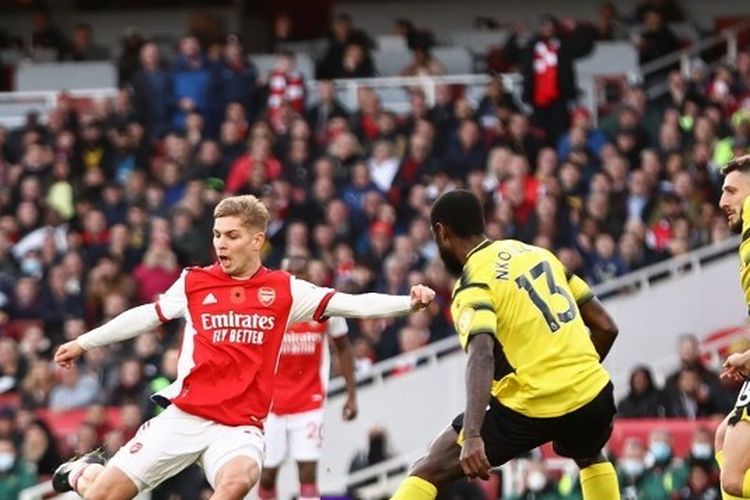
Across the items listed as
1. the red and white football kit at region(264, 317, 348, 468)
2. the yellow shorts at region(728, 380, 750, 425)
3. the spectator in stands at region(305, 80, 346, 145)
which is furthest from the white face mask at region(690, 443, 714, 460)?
the spectator in stands at region(305, 80, 346, 145)

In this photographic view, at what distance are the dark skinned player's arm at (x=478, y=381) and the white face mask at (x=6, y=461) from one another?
7990mm

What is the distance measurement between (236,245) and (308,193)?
10084mm

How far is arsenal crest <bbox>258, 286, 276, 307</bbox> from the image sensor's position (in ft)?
37.6

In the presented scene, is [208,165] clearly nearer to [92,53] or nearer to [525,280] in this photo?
[92,53]

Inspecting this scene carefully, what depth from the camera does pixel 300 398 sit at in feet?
49.4

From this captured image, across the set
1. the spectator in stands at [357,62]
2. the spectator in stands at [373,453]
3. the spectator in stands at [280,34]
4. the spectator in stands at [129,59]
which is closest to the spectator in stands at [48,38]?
the spectator in stands at [129,59]

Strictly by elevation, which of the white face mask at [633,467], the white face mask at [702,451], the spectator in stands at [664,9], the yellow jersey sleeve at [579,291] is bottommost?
the white face mask at [633,467]

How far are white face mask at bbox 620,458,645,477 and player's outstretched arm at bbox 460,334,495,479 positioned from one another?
590 cm

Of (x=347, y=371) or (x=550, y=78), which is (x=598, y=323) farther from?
(x=550, y=78)

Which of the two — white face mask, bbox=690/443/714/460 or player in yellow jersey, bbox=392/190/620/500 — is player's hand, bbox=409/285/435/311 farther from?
white face mask, bbox=690/443/714/460

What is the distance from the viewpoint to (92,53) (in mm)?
27625

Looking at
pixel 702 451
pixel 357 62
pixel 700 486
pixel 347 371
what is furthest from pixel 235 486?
pixel 357 62

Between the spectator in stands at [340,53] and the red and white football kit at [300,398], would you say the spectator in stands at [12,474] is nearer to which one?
the red and white football kit at [300,398]

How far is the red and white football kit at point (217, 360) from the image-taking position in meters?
11.4
